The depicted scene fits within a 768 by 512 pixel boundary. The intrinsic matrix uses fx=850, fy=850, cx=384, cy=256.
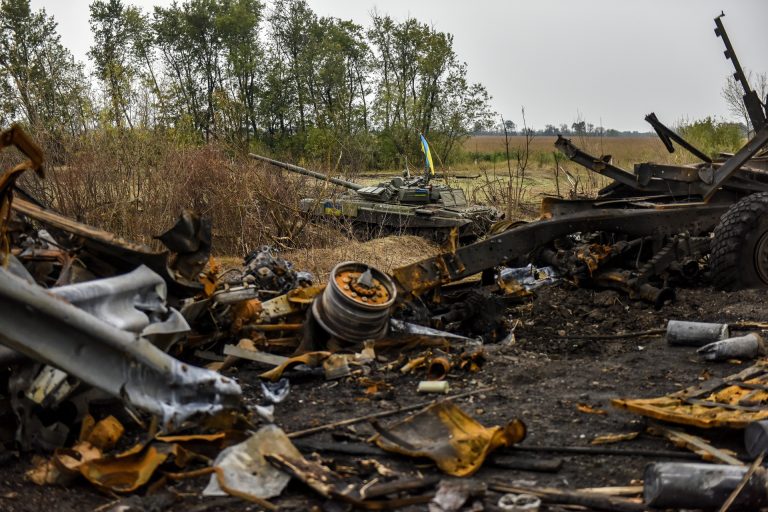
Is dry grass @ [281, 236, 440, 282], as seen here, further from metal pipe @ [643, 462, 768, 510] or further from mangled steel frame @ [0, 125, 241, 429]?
metal pipe @ [643, 462, 768, 510]

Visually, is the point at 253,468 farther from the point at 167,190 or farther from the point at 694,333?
the point at 167,190

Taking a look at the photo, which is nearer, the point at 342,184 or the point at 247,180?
the point at 247,180

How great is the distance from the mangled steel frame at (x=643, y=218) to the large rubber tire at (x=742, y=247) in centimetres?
40

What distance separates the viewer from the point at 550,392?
5.64m

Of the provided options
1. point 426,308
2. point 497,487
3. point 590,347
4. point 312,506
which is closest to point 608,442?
point 497,487

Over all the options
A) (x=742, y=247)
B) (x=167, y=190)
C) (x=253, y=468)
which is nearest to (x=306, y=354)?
(x=253, y=468)

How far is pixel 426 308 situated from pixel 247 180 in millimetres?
7990

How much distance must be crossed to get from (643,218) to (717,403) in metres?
4.81

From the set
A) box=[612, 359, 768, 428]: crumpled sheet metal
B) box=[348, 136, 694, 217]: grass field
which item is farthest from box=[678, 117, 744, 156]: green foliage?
box=[612, 359, 768, 428]: crumpled sheet metal

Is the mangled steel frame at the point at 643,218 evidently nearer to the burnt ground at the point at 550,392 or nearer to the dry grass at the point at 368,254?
the burnt ground at the point at 550,392

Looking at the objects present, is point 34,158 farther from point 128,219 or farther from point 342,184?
point 342,184

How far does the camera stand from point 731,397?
5141 mm

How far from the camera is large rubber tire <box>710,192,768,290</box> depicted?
873cm

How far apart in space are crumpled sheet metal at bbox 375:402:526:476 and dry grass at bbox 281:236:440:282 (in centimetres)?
647
